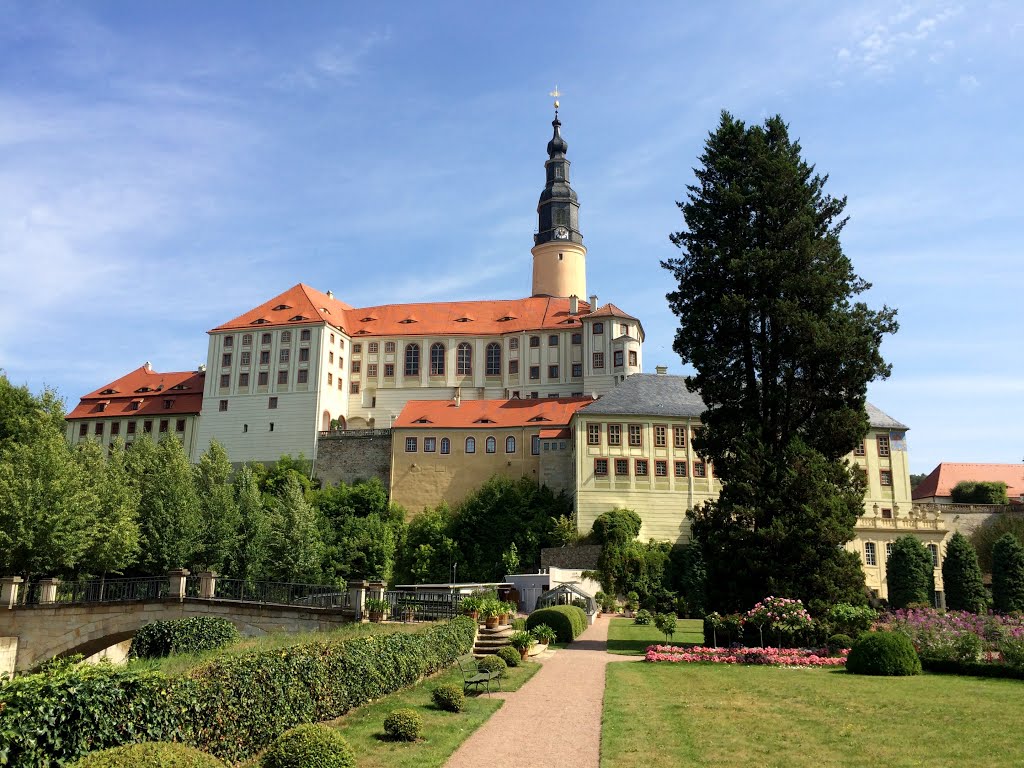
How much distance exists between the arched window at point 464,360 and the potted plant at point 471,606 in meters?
48.5

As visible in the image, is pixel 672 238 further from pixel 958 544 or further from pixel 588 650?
pixel 958 544

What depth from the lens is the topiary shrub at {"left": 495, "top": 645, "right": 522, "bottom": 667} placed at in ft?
76.6

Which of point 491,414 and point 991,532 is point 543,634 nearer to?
point 491,414

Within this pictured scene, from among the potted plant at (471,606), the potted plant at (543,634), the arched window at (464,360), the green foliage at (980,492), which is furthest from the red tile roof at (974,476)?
the potted plant at (471,606)

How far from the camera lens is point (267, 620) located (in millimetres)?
28891

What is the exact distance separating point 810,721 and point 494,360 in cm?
6386

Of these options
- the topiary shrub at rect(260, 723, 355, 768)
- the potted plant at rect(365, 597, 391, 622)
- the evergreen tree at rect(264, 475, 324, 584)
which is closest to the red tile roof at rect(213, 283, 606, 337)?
the evergreen tree at rect(264, 475, 324, 584)

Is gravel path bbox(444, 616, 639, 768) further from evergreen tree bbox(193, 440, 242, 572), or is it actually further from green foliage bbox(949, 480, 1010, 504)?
green foliage bbox(949, 480, 1010, 504)

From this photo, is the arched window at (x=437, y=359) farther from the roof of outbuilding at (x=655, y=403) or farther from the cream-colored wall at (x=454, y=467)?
the roof of outbuilding at (x=655, y=403)

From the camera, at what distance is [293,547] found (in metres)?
50.5

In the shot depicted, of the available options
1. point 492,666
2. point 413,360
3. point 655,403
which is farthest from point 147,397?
point 492,666

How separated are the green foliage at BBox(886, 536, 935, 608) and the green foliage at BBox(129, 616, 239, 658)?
39388 millimetres

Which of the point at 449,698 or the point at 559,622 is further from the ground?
the point at 559,622

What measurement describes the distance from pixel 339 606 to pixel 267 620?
8.23 feet
